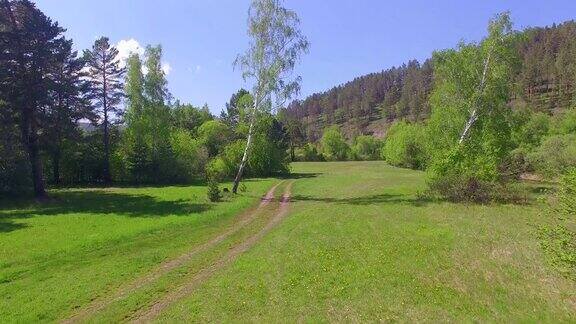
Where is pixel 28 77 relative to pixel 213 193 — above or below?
above

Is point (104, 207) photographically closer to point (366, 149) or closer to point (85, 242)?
point (85, 242)

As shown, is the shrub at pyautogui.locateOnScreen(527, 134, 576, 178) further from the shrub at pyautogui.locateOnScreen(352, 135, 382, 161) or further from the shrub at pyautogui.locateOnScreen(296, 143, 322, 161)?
the shrub at pyautogui.locateOnScreen(352, 135, 382, 161)

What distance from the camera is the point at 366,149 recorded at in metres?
153

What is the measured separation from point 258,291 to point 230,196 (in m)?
25.1

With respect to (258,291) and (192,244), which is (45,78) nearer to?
(192,244)

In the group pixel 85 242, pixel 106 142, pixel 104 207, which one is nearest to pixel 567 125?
pixel 106 142

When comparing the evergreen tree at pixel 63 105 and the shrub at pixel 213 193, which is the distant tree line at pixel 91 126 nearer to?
the evergreen tree at pixel 63 105

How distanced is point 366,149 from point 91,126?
105m

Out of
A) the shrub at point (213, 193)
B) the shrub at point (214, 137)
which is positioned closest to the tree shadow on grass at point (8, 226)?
the shrub at point (213, 193)

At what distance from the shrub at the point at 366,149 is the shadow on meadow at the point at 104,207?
114913 mm

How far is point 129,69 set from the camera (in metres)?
62.7

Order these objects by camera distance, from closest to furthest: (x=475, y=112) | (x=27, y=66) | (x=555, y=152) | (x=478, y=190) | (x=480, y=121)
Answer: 1. (x=478, y=190)
2. (x=27, y=66)
3. (x=475, y=112)
4. (x=480, y=121)
5. (x=555, y=152)

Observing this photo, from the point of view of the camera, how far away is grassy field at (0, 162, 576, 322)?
14.1 metres

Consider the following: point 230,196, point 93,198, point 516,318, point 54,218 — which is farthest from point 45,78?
point 516,318
